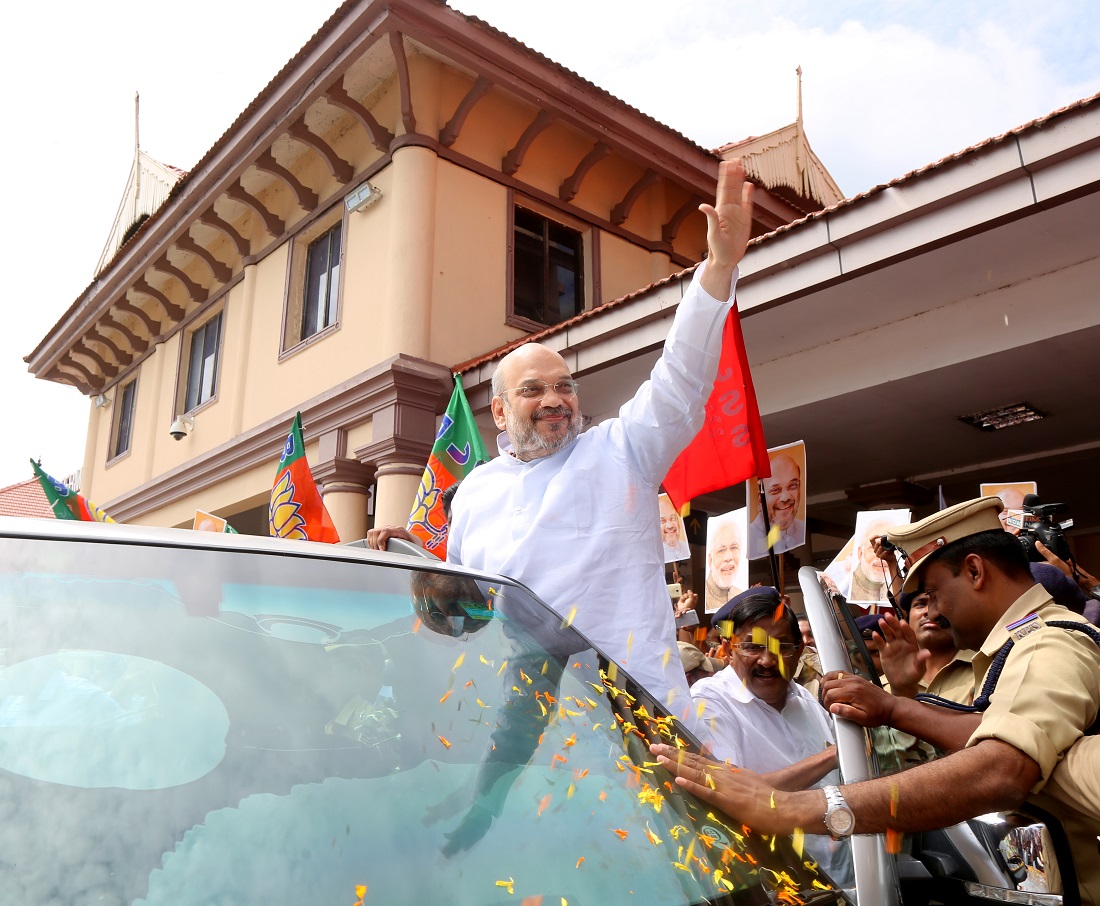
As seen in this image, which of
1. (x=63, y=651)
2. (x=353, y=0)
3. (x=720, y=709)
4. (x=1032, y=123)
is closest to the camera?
(x=63, y=651)

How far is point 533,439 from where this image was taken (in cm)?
266

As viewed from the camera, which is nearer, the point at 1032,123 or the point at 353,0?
the point at 1032,123

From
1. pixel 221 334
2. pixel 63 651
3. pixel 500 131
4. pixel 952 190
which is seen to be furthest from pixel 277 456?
pixel 63 651

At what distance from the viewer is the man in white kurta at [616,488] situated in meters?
2.41

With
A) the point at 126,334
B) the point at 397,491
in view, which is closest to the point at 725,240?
the point at 397,491

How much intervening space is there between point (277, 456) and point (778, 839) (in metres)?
9.42

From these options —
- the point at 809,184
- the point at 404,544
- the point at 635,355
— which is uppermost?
the point at 809,184

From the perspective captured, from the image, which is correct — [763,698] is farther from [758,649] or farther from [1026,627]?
[1026,627]

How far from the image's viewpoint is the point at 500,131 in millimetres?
9719

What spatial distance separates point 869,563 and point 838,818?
179 inches

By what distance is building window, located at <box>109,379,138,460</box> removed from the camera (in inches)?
586

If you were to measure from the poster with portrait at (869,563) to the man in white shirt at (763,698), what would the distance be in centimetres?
198

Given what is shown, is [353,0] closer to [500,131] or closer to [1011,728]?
[500,131]

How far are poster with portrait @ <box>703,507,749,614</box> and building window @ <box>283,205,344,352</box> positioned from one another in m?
5.67
